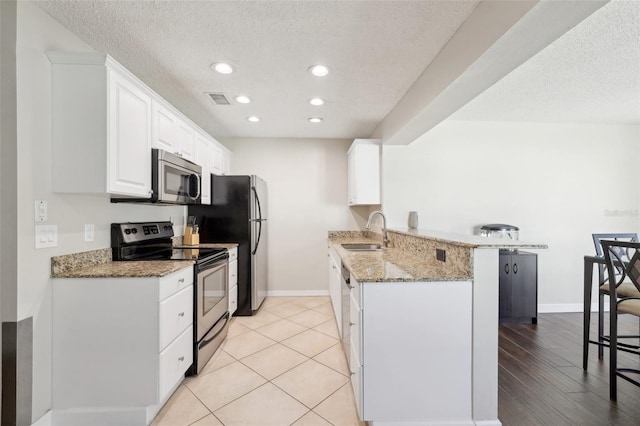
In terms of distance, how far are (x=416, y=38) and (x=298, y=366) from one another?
2550mm

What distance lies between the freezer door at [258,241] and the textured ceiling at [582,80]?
8.60 ft

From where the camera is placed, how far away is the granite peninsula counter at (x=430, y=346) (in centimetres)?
148

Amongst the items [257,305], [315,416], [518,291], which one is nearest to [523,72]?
[518,291]

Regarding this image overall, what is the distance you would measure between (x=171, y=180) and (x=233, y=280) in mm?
1385

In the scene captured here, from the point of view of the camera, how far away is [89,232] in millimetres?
1854

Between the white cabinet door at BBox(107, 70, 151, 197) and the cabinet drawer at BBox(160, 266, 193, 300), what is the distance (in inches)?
24.4

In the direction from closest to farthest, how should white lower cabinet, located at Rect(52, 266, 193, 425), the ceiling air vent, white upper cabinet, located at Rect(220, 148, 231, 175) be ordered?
white lower cabinet, located at Rect(52, 266, 193, 425)
the ceiling air vent
white upper cabinet, located at Rect(220, 148, 231, 175)

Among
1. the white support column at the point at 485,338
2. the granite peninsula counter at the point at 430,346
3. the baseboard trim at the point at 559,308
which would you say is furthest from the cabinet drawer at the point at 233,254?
the baseboard trim at the point at 559,308

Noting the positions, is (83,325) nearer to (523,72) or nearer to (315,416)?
(315,416)

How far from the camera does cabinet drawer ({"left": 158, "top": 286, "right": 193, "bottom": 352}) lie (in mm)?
1646

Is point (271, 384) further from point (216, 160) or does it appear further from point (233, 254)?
point (216, 160)

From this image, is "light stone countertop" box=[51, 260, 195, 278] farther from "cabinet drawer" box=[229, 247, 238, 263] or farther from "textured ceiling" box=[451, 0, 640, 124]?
"textured ceiling" box=[451, 0, 640, 124]

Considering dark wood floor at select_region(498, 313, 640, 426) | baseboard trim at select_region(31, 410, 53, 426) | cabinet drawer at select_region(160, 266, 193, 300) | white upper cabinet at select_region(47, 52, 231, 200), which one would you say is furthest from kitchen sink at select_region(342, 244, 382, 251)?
baseboard trim at select_region(31, 410, 53, 426)

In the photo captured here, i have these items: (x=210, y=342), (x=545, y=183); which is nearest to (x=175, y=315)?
(x=210, y=342)
